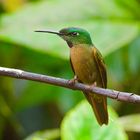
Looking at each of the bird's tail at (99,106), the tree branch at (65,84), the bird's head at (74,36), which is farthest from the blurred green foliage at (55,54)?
the tree branch at (65,84)

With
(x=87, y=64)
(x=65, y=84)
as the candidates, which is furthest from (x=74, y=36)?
(x=65, y=84)

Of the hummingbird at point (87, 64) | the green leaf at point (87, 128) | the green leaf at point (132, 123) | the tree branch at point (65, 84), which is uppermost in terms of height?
the tree branch at point (65, 84)

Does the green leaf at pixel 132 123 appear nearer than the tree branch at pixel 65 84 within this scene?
No

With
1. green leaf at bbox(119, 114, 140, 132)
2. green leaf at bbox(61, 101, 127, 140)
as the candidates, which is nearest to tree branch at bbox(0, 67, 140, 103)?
green leaf at bbox(61, 101, 127, 140)

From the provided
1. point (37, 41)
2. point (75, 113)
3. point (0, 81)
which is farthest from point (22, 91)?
point (75, 113)

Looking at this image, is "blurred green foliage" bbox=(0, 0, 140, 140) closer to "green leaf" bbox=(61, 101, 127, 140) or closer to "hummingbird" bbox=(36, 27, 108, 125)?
"green leaf" bbox=(61, 101, 127, 140)

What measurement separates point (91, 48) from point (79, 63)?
103 millimetres

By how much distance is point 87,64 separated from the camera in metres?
2.02

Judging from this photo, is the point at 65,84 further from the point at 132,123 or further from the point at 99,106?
the point at 132,123

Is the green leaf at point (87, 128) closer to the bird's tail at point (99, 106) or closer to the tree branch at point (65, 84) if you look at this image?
the bird's tail at point (99, 106)

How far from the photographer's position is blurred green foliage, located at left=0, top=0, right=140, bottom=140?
2.82 m

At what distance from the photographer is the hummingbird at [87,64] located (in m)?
1.99

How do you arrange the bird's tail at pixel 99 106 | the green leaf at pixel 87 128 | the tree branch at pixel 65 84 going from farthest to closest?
the green leaf at pixel 87 128 → the bird's tail at pixel 99 106 → the tree branch at pixel 65 84

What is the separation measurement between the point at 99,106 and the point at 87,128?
0.22m
